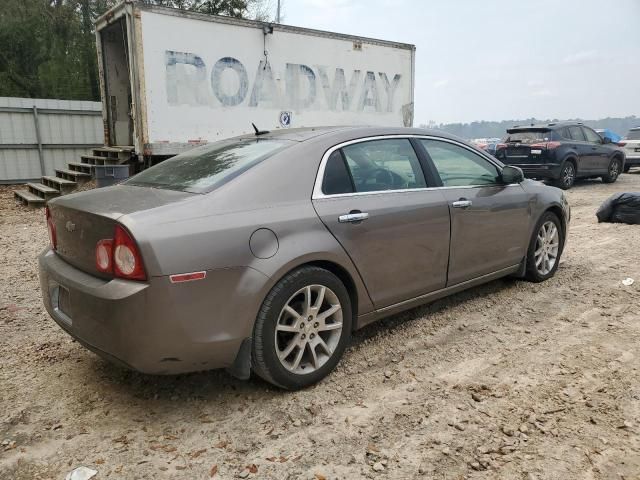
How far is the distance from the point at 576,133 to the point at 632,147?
4.71 m

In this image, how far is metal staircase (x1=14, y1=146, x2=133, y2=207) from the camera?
33.1ft

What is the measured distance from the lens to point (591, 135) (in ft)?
43.4

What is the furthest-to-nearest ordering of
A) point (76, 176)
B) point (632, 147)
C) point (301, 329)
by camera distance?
1. point (632, 147)
2. point (76, 176)
3. point (301, 329)

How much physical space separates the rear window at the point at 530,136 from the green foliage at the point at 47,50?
42.4 feet

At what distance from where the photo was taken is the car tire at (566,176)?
12109mm

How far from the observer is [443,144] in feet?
13.3

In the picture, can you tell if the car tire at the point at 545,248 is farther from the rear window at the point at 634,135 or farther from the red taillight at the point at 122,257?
the rear window at the point at 634,135

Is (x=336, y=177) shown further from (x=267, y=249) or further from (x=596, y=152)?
(x=596, y=152)

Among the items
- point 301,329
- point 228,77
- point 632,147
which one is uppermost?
point 228,77

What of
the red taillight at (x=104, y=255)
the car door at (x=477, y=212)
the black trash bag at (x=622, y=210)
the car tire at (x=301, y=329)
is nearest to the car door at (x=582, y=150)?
the black trash bag at (x=622, y=210)

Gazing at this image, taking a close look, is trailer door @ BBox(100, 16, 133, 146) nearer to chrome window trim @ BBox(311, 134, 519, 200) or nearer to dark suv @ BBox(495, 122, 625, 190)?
chrome window trim @ BBox(311, 134, 519, 200)

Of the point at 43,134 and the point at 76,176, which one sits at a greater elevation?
the point at 43,134

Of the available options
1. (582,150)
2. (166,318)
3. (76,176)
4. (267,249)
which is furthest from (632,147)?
(166,318)

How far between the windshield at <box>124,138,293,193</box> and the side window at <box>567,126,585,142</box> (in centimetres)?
1137
